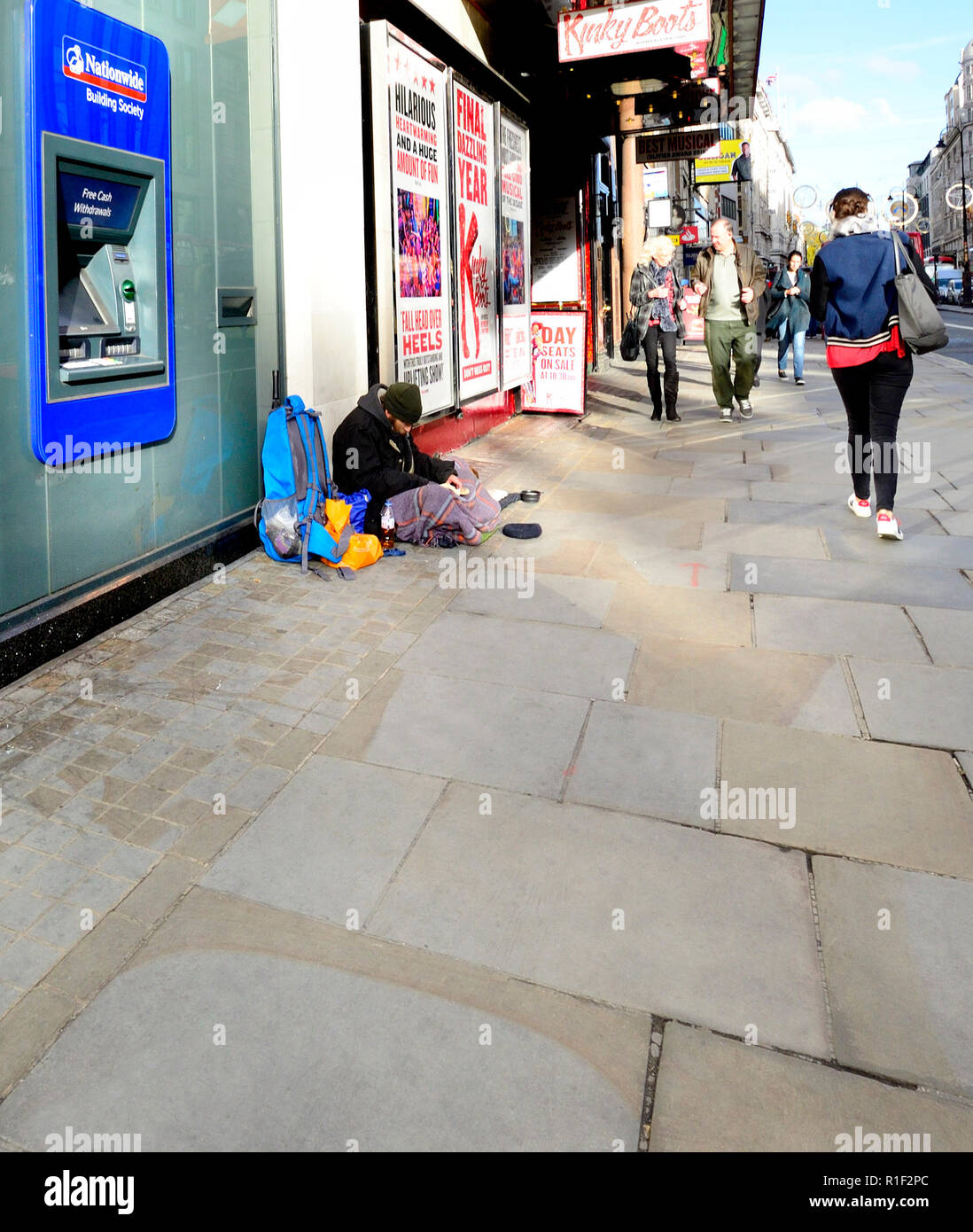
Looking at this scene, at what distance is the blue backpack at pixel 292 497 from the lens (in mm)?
5777

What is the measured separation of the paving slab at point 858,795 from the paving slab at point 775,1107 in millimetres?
937

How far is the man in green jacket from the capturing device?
10289mm

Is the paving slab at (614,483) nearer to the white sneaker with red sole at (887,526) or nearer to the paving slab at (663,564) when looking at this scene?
the paving slab at (663,564)

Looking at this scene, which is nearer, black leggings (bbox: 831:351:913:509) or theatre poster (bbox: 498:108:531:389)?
black leggings (bbox: 831:351:913:509)

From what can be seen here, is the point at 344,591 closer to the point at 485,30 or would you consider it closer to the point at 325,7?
the point at 325,7

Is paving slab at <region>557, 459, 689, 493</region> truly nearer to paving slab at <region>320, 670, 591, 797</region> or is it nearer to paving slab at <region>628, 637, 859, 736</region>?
paving slab at <region>628, 637, 859, 736</region>

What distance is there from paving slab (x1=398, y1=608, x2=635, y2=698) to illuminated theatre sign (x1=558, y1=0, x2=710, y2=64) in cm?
624

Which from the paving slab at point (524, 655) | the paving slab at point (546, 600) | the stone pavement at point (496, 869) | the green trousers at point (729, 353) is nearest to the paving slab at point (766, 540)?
the stone pavement at point (496, 869)

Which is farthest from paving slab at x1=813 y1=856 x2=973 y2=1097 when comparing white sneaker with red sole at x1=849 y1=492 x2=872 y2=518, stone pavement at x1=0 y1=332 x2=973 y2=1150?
white sneaker with red sole at x1=849 y1=492 x2=872 y2=518

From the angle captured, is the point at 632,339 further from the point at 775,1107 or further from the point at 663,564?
the point at 775,1107

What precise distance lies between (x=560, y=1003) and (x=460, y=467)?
4925 millimetres

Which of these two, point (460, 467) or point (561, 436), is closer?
point (460, 467)

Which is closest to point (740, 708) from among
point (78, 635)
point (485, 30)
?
point (78, 635)
